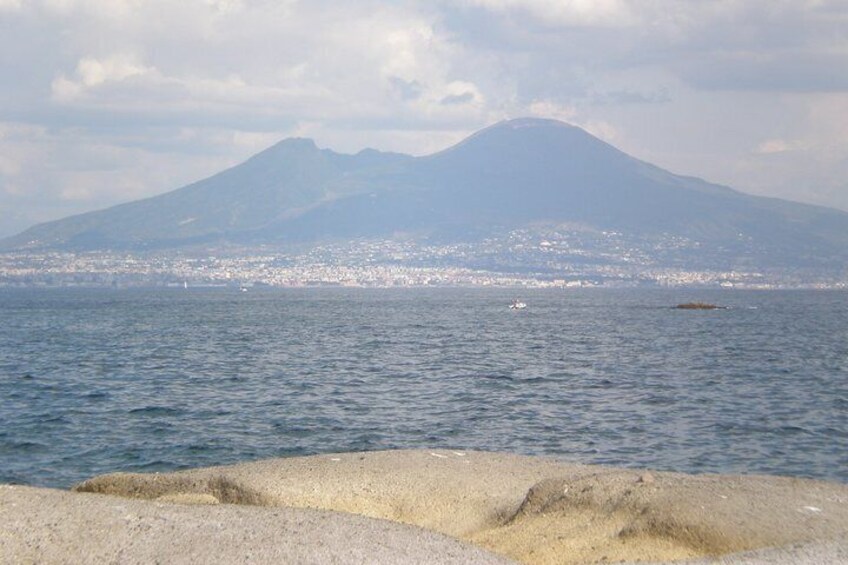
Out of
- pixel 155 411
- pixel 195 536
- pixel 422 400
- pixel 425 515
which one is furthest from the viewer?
pixel 422 400

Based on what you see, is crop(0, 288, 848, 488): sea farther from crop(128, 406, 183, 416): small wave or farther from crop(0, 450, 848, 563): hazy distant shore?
crop(0, 450, 848, 563): hazy distant shore

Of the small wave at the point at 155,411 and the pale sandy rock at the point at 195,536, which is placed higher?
the pale sandy rock at the point at 195,536

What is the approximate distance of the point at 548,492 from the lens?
13.4 meters

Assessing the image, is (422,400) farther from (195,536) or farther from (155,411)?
(195,536)

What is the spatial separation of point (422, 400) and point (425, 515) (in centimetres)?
1927

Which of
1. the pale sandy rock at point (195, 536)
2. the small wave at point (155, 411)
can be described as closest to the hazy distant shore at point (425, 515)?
the pale sandy rock at point (195, 536)

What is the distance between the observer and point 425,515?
13.5 m

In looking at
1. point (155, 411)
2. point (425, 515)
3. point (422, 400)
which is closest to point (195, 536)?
point (425, 515)

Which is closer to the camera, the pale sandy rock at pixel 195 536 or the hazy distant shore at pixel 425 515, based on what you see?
the pale sandy rock at pixel 195 536

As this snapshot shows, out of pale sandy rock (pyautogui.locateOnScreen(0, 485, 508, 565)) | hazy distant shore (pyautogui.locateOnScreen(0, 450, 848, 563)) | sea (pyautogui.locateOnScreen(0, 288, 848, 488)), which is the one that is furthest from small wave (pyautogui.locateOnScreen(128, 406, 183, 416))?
pale sandy rock (pyautogui.locateOnScreen(0, 485, 508, 565))

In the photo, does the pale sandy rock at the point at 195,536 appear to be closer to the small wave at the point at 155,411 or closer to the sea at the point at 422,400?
the sea at the point at 422,400

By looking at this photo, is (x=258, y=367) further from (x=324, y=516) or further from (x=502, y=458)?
(x=324, y=516)

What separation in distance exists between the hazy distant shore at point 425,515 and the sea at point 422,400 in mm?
7057

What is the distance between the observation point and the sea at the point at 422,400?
23.6 m
